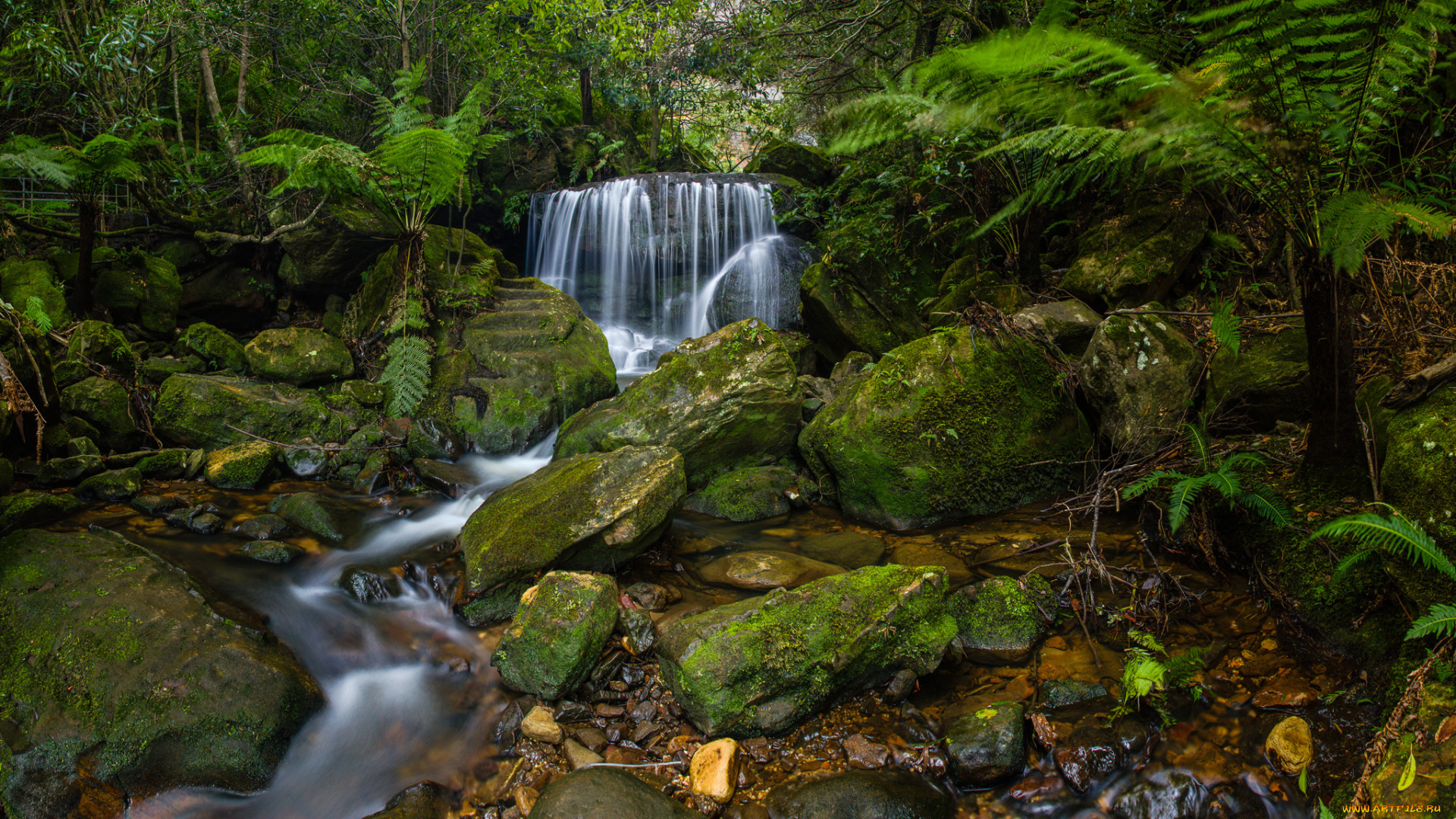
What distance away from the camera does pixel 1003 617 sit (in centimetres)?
301

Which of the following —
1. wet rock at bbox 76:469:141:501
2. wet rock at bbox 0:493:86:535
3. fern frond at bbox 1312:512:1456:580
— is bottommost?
wet rock at bbox 76:469:141:501

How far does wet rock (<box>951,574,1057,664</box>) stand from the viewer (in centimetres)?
292

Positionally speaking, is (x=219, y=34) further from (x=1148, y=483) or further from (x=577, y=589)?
(x=1148, y=483)

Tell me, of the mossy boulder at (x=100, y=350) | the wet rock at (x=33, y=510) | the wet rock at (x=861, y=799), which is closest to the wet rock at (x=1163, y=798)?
the wet rock at (x=861, y=799)

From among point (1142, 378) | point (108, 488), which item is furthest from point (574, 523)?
point (108, 488)

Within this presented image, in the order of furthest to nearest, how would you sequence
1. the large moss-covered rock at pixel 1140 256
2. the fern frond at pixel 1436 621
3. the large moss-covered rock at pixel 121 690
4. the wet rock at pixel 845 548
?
the large moss-covered rock at pixel 1140 256 < the wet rock at pixel 845 548 < the large moss-covered rock at pixel 121 690 < the fern frond at pixel 1436 621

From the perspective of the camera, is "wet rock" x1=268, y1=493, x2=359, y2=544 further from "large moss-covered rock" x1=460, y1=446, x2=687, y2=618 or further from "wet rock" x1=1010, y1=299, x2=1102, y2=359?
"wet rock" x1=1010, y1=299, x2=1102, y2=359

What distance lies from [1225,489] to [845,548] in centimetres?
199

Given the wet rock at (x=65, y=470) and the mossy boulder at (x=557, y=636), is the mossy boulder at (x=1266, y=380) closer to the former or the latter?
the mossy boulder at (x=557, y=636)

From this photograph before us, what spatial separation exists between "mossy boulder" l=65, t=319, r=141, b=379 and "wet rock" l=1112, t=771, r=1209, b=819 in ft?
26.5

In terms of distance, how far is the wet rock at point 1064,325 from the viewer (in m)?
4.43

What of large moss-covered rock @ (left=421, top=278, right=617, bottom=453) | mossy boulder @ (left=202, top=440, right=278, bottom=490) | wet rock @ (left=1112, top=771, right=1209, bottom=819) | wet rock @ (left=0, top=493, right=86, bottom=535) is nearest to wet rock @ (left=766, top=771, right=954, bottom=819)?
wet rock @ (left=1112, top=771, right=1209, bottom=819)

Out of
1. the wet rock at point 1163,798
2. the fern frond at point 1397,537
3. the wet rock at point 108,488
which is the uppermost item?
the fern frond at point 1397,537

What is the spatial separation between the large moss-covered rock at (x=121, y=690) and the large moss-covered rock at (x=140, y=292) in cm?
483
